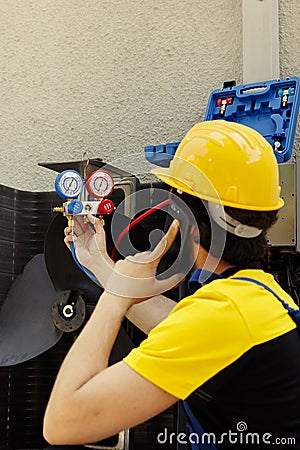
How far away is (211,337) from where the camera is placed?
932mm

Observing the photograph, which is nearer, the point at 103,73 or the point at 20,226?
the point at 20,226

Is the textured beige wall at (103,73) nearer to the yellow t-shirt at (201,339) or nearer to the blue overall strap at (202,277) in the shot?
the blue overall strap at (202,277)

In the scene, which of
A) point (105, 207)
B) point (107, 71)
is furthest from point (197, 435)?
point (107, 71)

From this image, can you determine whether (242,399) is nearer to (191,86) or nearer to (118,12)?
(191,86)

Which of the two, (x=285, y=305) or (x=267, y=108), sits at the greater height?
(x=267, y=108)

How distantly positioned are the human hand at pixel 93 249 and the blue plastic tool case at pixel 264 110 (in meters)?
0.34

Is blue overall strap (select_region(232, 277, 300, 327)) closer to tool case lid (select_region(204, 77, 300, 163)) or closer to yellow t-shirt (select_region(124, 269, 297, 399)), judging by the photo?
yellow t-shirt (select_region(124, 269, 297, 399))

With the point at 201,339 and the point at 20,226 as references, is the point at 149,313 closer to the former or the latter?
the point at 201,339

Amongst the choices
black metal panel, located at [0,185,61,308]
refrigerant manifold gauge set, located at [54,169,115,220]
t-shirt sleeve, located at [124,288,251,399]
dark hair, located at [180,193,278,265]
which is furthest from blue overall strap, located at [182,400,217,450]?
black metal panel, located at [0,185,61,308]

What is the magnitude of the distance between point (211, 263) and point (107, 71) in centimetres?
145

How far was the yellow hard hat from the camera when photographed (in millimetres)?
1068

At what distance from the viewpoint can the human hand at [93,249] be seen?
4.62ft

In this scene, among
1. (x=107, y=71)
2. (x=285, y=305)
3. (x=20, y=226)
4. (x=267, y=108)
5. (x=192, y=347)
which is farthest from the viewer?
(x=107, y=71)

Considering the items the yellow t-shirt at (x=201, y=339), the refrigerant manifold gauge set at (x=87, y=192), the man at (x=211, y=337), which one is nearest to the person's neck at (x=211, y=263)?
the man at (x=211, y=337)
